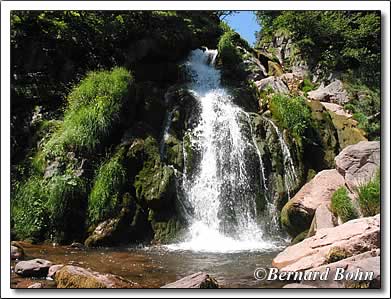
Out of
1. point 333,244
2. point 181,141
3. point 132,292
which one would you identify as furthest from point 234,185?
point 132,292

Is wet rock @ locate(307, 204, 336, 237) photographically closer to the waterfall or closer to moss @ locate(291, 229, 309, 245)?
moss @ locate(291, 229, 309, 245)

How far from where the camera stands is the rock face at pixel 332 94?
664 centimetres

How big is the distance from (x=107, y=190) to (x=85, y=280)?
5.40 feet

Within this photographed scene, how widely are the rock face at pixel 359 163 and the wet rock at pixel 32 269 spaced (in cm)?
253

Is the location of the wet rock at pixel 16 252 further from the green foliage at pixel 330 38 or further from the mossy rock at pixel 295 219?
the green foliage at pixel 330 38

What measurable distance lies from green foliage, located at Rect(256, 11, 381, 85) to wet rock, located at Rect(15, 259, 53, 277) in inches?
127

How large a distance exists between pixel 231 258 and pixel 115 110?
2.12 m

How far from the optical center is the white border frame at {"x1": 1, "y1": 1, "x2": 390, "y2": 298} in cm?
312

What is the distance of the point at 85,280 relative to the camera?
10.4ft

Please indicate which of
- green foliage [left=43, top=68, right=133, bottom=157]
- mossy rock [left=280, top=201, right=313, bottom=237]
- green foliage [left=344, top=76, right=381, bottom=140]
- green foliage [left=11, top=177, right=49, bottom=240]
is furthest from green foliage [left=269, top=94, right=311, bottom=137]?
green foliage [left=11, top=177, right=49, bottom=240]

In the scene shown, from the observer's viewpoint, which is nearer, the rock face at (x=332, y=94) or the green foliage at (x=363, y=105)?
the green foliage at (x=363, y=105)

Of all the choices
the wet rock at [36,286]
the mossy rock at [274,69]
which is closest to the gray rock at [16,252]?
the wet rock at [36,286]

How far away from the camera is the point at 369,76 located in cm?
559

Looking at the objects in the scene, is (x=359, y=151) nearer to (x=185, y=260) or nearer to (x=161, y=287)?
(x=185, y=260)
